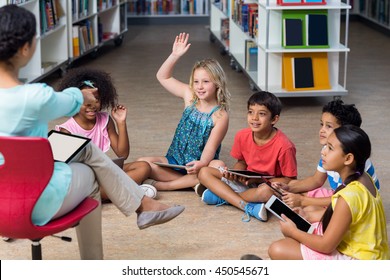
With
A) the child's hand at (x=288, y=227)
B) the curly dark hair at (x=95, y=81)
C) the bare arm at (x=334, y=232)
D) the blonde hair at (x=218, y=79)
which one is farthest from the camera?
the blonde hair at (x=218, y=79)

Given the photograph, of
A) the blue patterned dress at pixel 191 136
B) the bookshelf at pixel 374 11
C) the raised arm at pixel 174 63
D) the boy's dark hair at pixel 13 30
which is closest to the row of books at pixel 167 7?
the bookshelf at pixel 374 11

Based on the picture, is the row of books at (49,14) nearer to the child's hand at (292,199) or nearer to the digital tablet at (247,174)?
the digital tablet at (247,174)

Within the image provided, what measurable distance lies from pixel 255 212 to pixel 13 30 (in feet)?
5.45

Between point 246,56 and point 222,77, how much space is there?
3.00 meters

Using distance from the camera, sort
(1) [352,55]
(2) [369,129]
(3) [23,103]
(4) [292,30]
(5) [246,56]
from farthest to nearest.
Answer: (1) [352,55] → (5) [246,56] → (4) [292,30] → (2) [369,129] → (3) [23,103]

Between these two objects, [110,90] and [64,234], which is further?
[110,90]

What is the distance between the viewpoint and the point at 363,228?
2828 mm

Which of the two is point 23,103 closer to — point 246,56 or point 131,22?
point 246,56

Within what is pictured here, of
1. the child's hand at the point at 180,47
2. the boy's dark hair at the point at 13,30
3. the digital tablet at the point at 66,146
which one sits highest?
the boy's dark hair at the point at 13,30

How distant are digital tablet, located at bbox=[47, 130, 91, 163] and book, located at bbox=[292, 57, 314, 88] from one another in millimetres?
3338

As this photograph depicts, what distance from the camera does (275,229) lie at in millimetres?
3670

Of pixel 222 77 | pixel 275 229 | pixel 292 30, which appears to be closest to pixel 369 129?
pixel 292 30

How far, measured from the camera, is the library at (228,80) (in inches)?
139

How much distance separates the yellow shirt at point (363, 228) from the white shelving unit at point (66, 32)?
12.3 feet
